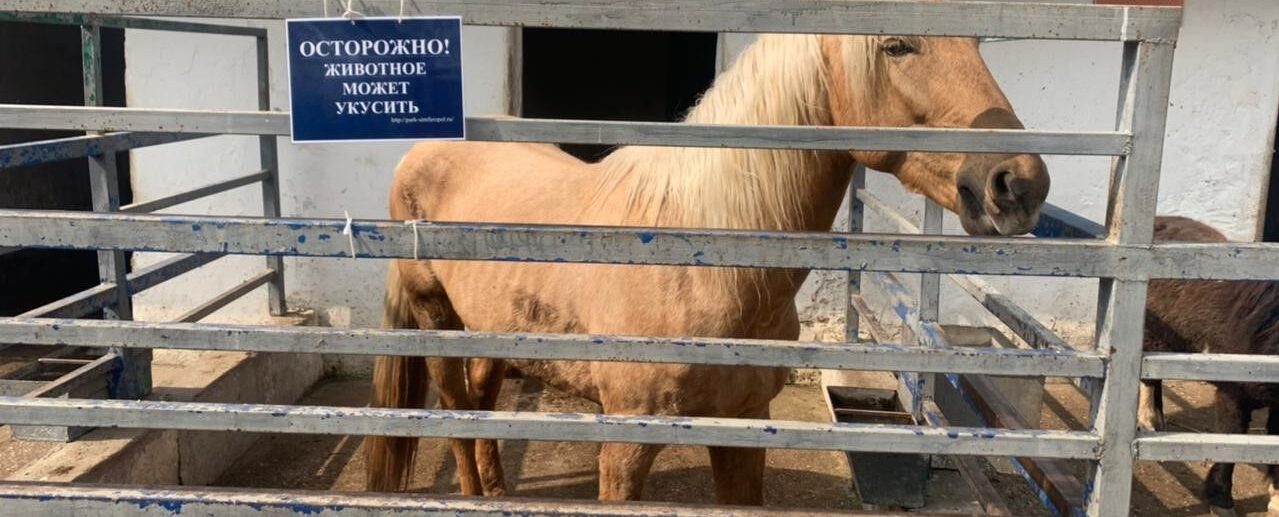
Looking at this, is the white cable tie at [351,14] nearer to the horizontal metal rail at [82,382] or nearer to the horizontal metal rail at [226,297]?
the horizontal metal rail at [82,382]

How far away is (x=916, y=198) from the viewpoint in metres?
5.02

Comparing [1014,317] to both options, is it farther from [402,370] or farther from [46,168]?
[46,168]

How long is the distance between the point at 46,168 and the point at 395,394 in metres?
5.23

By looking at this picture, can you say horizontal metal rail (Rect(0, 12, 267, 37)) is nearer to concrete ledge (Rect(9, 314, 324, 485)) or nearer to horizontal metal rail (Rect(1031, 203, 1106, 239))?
concrete ledge (Rect(9, 314, 324, 485))

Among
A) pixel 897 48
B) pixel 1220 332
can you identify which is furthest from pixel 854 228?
pixel 897 48

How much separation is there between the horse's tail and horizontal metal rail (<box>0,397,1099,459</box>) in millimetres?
1680

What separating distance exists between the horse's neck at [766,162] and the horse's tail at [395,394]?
1730 millimetres

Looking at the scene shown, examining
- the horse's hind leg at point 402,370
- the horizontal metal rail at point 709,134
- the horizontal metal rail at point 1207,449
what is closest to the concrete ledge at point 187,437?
the horse's hind leg at point 402,370

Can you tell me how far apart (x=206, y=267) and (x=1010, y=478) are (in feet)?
14.5

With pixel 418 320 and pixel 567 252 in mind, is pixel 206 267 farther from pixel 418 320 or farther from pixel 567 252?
pixel 567 252

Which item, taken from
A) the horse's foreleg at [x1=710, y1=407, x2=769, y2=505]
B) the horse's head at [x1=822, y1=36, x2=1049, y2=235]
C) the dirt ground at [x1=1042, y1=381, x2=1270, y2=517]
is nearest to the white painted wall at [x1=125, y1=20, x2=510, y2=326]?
the horse's foreleg at [x1=710, y1=407, x2=769, y2=505]

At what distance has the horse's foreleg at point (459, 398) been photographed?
145 inches

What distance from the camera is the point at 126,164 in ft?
23.0

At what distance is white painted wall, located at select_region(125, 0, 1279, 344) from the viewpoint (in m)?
4.88
